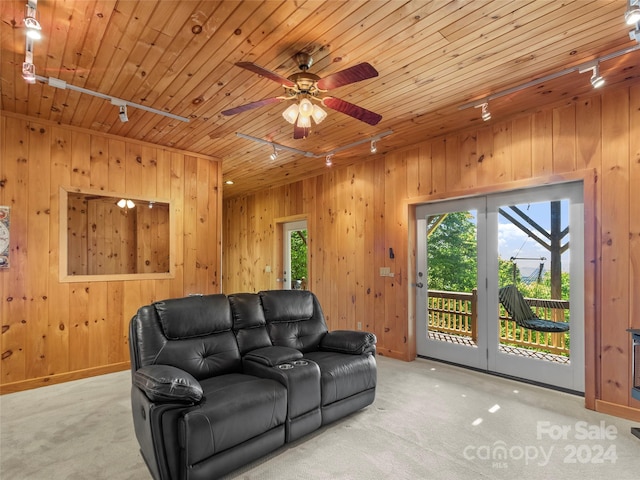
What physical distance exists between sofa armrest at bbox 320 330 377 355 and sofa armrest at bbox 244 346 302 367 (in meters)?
0.48

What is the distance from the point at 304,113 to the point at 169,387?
6.37 ft

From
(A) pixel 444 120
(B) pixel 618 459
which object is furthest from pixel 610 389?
(A) pixel 444 120

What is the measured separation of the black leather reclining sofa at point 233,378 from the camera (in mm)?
1872

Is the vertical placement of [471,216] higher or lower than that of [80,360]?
higher

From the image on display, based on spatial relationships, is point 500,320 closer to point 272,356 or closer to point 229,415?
point 272,356

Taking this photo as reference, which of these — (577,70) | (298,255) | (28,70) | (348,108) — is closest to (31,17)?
(28,70)

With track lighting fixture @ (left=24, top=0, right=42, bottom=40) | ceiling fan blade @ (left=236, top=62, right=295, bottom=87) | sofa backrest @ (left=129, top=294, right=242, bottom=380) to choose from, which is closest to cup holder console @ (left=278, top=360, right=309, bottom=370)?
sofa backrest @ (left=129, top=294, right=242, bottom=380)

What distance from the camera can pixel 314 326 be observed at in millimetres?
3314

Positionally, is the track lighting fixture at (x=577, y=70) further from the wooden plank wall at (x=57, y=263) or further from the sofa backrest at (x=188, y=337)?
the wooden plank wall at (x=57, y=263)

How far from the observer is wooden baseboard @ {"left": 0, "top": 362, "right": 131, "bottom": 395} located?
339 centimetres

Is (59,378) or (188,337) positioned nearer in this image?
(188,337)

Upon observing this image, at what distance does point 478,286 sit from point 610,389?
142 cm

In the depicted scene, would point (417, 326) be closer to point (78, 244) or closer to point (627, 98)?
point (627, 98)

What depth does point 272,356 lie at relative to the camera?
2561 millimetres
